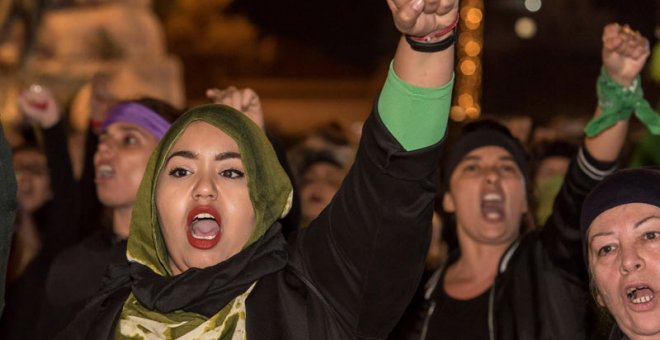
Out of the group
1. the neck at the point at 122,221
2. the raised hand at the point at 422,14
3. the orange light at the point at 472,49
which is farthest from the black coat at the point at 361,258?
the orange light at the point at 472,49

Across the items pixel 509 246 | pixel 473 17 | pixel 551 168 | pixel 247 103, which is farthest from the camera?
pixel 473 17

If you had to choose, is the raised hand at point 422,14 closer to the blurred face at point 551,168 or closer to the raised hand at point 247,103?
the raised hand at point 247,103

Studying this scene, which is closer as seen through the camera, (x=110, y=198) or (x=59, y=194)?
(x=110, y=198)

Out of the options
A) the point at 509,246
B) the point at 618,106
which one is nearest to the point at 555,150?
the point at 509,246

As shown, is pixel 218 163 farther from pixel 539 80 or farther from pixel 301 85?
pixel 301 85

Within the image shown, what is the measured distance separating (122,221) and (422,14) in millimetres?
2353

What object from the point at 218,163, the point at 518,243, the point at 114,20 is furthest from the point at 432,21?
the point at 114,20

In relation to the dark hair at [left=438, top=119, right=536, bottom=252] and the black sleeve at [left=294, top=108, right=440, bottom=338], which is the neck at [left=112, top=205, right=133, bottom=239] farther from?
the black sleeve at [left=294, top=108, right=440, bottom=338]

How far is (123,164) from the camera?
5.01m

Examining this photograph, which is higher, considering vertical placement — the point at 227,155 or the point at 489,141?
the point at 489,141

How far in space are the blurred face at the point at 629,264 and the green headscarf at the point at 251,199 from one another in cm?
81

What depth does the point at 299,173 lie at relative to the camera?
6.63m

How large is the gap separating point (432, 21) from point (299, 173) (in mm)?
3746

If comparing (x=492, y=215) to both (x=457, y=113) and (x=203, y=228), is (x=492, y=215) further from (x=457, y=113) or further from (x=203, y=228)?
(x=457, y=113)
